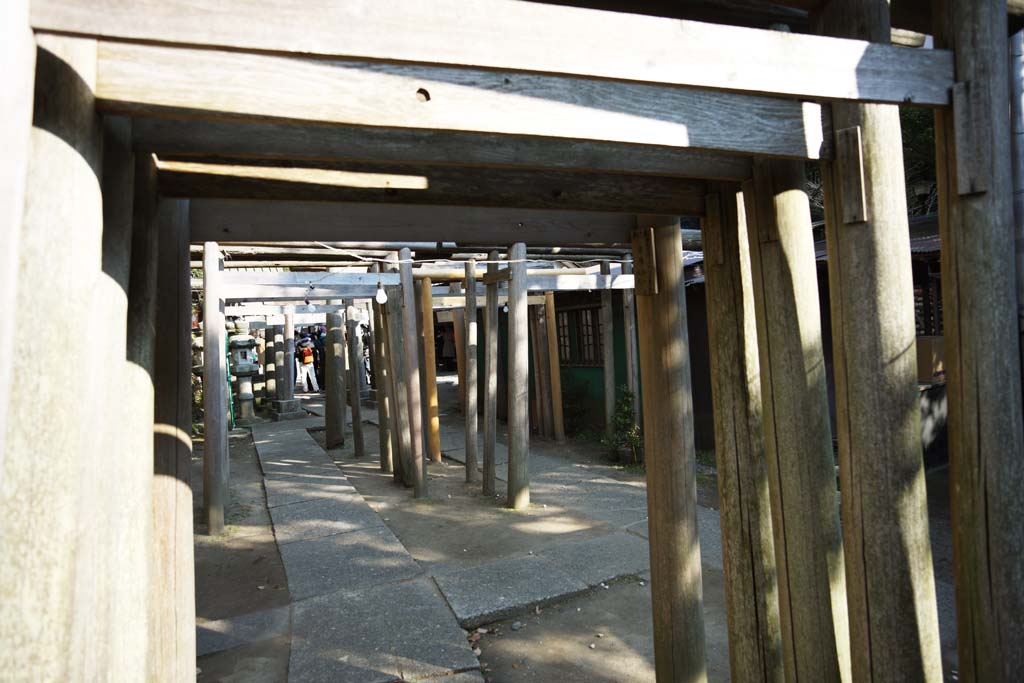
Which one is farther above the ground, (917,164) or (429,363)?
(917,164)

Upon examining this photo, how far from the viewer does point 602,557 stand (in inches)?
199

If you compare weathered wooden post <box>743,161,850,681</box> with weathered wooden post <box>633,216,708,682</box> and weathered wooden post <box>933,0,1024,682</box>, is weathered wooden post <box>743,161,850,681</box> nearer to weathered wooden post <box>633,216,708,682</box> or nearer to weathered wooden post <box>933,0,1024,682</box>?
weathered wooden post <box>933,0,1024,682</box>

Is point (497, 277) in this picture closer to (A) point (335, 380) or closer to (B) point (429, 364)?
(B) point (429, 364)

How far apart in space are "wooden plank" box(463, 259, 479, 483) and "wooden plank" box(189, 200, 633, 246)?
478cm

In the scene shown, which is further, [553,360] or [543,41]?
[553,360]

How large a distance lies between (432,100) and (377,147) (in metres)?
0.34

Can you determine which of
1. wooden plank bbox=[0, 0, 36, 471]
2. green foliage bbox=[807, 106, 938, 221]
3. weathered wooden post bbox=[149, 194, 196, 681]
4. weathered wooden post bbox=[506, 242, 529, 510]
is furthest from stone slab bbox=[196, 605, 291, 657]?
green foliage bbox=[807, 106, 938, 221]

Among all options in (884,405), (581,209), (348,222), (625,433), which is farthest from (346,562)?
(625,433)

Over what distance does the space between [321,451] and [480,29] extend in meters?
9.26

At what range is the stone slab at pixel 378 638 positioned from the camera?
11.1ft

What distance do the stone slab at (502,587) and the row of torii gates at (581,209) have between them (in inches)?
58.4

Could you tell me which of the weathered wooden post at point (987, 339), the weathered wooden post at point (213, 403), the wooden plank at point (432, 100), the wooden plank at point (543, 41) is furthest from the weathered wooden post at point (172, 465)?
the weathered wooden post at point (213, 403)

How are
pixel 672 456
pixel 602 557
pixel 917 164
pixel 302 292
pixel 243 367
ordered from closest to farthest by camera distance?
pixel 672 456
pixel 602 557
pixel 302 292
pixel 917 164
pixel 243 367

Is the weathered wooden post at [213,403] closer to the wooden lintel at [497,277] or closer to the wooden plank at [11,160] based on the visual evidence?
the wooden lintel at [497,277]
